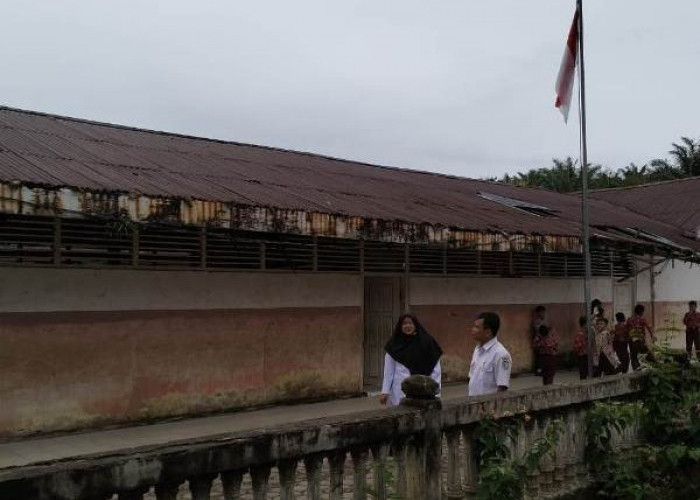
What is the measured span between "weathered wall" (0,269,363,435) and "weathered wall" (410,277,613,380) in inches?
64.0

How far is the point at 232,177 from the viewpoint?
8289 mm

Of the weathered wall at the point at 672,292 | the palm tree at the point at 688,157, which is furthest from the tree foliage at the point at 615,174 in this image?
the weathered wall at the point at 672,292

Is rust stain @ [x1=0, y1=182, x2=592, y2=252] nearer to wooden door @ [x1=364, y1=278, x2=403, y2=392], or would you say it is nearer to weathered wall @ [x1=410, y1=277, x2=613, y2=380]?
weathered wall @ [x1=410, y1=277, x2=613, y2=380]

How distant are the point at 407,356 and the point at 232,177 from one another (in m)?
3.43

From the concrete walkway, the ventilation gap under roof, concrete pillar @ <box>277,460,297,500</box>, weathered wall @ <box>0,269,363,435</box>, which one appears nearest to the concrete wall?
weathered wall @ <box>0,269,363,435</box>

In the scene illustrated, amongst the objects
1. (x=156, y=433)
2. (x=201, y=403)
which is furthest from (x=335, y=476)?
(x=201, y=403)

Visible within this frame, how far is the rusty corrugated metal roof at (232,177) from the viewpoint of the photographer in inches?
255

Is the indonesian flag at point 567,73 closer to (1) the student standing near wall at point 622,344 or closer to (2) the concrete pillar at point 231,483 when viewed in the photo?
(1) the student standing near wall at point 622,344

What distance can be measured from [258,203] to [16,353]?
278 centimetres

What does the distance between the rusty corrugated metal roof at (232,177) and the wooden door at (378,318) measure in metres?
1.51

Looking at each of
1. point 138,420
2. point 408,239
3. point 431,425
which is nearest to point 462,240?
point 408,239

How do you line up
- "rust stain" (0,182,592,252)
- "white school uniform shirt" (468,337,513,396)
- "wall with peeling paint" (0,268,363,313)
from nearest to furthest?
"white school uniform shirt" (468,337,513,396) → "rust stain" (0,182,592,252) → "wall with peeling paint" (0,268,363,313)

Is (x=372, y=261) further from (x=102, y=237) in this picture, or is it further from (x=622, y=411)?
(x=622, y=411)

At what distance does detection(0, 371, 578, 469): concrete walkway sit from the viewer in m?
6.37
